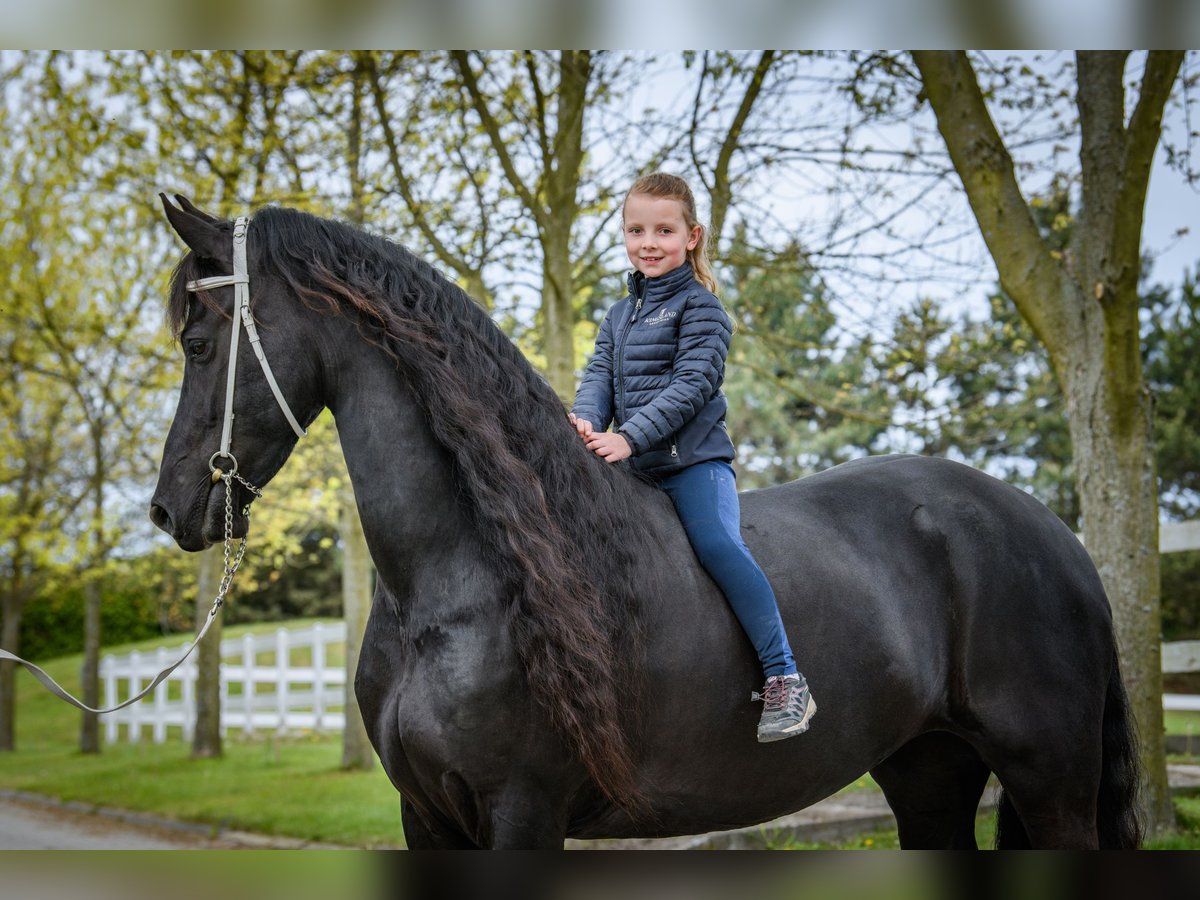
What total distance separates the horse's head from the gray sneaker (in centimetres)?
132

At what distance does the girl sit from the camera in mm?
2467

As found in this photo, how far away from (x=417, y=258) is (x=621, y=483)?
75 centimetres

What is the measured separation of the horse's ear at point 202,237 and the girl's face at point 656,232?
1015mm

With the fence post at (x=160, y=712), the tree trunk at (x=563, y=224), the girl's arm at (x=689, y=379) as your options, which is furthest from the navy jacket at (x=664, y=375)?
the fence post at (x=160, y=712)

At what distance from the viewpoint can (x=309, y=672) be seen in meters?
13.8

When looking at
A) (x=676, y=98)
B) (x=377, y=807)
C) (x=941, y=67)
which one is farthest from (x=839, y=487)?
(x=377, y=807)

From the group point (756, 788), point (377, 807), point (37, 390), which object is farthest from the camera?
point (37, 390)

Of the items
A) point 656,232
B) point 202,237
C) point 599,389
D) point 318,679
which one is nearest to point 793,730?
point 599,389

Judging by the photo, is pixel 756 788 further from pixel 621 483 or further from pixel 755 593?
pixel 621 483

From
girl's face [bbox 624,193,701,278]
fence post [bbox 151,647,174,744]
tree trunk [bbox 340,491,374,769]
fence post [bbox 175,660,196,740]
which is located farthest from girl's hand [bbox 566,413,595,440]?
A: fence post [bbox 151,647,174,744]

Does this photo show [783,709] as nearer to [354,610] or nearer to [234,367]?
[234,367]

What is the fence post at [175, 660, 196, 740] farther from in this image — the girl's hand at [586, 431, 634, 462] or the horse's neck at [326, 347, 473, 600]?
the girl's hand at [586, 431, 634, 462]

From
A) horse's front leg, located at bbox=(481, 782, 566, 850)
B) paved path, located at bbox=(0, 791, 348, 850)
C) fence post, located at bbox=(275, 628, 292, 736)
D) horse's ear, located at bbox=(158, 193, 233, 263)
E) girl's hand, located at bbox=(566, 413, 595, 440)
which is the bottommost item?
paved path, located at bbox=(0, 791, 348, 850)

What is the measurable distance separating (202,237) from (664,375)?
3.86 feet
